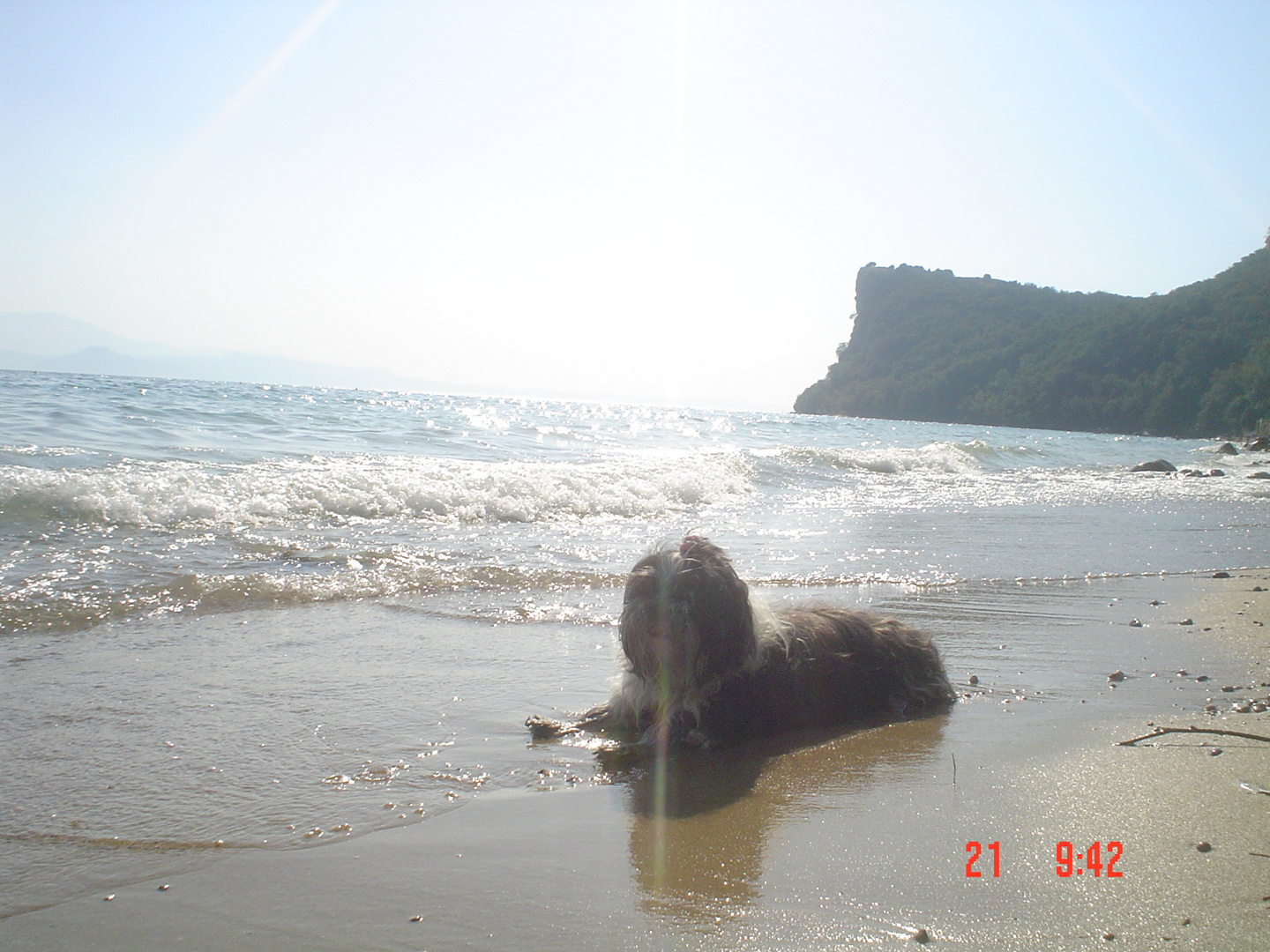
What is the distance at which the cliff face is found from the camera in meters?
63.1

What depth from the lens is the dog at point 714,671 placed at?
346 centimetres

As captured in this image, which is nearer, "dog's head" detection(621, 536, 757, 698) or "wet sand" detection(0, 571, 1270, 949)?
"wet sand" detection(0, 571, 1270, 949)

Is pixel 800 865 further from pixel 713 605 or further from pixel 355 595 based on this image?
pixel 355 595

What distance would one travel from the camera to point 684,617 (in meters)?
3.45

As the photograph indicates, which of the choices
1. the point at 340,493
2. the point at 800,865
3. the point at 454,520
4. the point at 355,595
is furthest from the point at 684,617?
the point at 340,493

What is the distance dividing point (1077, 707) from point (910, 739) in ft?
3.21

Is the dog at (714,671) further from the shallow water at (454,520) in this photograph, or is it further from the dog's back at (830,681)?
the shallow water at (454,520)

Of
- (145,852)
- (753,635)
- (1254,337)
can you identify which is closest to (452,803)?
(145,852)

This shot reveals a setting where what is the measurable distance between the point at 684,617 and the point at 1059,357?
7956cm

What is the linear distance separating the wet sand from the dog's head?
372 millimetres

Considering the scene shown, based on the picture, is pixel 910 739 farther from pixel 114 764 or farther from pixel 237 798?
pixel 114 764

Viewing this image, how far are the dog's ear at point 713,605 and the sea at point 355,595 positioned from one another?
0.71 feet
